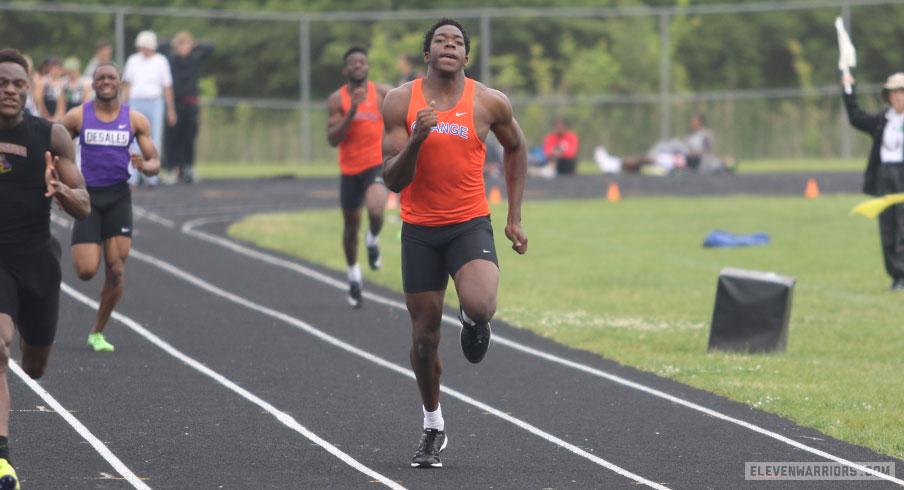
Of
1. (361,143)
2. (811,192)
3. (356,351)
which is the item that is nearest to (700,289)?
(361,143)

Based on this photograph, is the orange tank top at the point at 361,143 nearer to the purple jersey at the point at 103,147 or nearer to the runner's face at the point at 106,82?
the purple jersey at the point at 103,147

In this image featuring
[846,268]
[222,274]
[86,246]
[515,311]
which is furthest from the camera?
[846,268]

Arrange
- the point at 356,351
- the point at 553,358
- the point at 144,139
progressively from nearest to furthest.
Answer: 1. the point at 144,139
2. the point at 553,358
3. the point at 356,351

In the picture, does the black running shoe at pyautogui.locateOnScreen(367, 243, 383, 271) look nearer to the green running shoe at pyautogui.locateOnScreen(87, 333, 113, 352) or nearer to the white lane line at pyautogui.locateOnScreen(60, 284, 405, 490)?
the white lane line at pyautogui.locateOnScreen(60, 284, 405, 490)

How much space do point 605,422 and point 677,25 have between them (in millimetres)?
45974

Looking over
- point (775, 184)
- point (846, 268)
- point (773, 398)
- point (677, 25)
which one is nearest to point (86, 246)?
point (773, 398)

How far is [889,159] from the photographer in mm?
15398

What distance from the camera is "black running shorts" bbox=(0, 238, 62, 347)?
7.06 metres

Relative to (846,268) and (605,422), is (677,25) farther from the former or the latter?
(605,422)

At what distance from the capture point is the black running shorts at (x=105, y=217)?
36.1ft

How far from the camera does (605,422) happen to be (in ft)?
29.0

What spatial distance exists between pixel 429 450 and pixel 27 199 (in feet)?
7.93

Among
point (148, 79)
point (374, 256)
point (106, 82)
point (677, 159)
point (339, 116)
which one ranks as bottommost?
point (677, 159)

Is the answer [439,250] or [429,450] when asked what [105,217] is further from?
[429,450]
